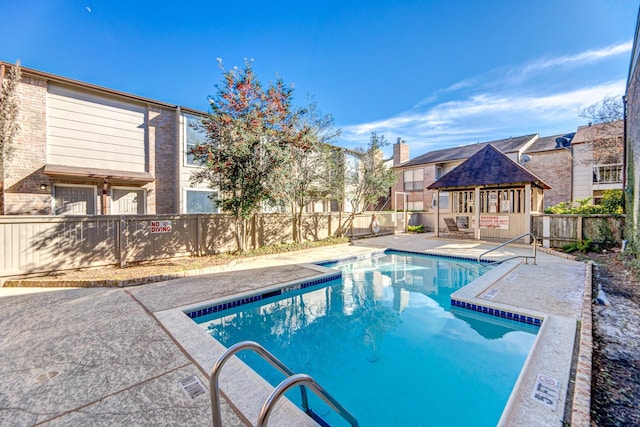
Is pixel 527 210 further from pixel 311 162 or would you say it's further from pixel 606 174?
pixel 606 174

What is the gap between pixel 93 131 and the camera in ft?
35.1

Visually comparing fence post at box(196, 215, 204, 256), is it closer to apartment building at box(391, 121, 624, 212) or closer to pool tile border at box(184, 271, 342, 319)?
pool tile border at box(184, 271, 342, 319)

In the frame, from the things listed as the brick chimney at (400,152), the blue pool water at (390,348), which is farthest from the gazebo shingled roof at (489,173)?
the brick chimney at (400,152)

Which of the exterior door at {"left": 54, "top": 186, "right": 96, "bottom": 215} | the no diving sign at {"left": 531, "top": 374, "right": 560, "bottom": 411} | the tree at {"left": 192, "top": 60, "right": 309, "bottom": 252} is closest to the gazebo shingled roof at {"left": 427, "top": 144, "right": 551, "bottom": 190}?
the tree at {"left": 192, "top": 60, "right": 309, "bottom": 252}

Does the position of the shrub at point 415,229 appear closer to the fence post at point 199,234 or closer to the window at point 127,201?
the fence post at point 199,234

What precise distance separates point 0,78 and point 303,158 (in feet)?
30.2

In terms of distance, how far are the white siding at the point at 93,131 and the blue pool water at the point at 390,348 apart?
9698 mm

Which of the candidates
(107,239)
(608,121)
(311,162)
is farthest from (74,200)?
(608,121)

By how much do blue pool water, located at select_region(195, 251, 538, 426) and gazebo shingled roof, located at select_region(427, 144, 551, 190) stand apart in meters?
7.83

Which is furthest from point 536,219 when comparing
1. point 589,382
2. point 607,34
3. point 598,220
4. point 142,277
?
point 142,277

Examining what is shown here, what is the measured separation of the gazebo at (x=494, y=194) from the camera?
1222cm

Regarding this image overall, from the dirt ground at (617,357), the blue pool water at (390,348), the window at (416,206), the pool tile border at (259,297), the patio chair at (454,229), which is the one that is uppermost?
the window at (416,206)

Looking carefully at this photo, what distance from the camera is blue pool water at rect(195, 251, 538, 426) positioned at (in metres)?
3.02

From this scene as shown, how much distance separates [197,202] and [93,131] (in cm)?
456
